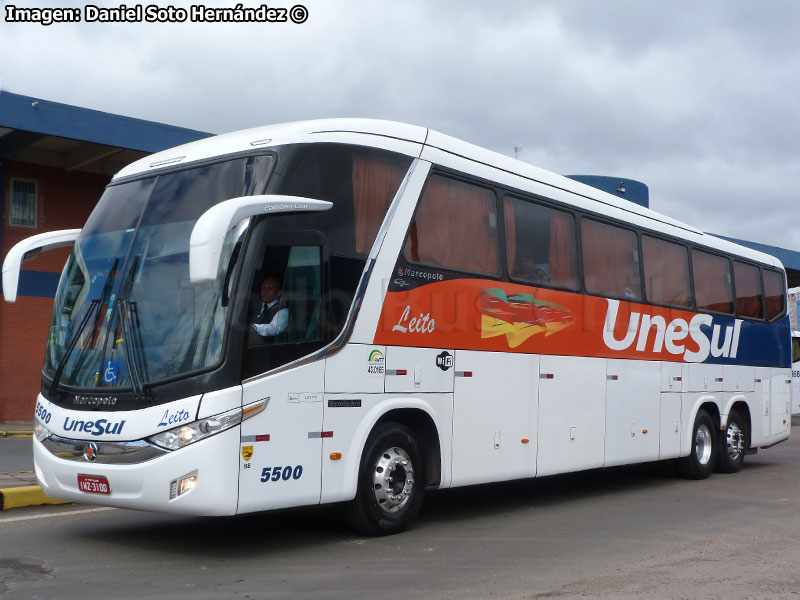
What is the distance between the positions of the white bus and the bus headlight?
1cm

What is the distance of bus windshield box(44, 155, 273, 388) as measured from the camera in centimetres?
714

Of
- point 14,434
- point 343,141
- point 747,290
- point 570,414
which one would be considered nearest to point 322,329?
point 343,141

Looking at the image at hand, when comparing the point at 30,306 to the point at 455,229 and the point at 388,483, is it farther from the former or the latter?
the point at 388,483

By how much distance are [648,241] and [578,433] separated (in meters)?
3.26

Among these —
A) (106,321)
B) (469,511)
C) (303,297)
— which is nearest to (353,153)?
(303,297)

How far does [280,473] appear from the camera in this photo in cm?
728

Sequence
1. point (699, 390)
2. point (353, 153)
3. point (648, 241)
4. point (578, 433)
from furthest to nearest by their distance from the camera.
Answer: point (699, 390)
point (648, 241)
point (578, 433)
point (353, 153)

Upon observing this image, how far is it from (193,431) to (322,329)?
54.9 inches

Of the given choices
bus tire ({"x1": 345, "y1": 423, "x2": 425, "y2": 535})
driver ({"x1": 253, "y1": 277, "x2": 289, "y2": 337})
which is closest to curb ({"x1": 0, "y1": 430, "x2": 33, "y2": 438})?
bus tire ({"x1": 345, "y1": 423, "x2": 425, "y2": 535})

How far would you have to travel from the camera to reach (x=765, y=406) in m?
15.8

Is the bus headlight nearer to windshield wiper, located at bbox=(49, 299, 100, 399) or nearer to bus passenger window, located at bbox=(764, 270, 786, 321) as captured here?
windshield wiper, located at bbox=(49, 299, 100, 399)

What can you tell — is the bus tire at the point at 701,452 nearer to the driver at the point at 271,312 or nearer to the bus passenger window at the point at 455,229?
the bus passenger window at the point at 455,229

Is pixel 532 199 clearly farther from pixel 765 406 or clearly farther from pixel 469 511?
pixel 765 406

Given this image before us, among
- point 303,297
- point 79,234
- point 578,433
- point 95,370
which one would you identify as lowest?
point 578,433
